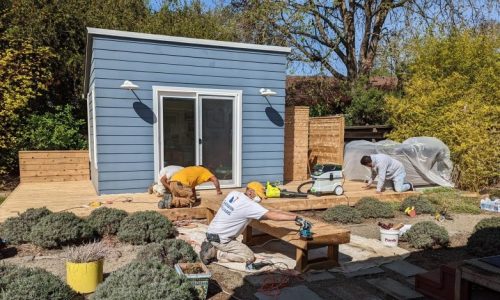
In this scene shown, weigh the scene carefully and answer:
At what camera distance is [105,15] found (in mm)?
13398

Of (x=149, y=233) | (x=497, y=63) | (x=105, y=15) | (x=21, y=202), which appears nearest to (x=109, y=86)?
(x=21, y=202)

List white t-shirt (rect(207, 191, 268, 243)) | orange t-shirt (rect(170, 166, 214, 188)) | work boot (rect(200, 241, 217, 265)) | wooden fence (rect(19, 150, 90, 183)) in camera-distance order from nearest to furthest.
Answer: white t-shirt (rect(207, 191, 268, 243))
work boot (rect(200, 241, 217, 265))
orange t-shirt (rect(170, 166, 214, 188))
wooden fence (rect(19, 150, 90, 183))

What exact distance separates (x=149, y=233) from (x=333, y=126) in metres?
6.51

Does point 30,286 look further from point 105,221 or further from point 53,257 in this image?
point 105,221

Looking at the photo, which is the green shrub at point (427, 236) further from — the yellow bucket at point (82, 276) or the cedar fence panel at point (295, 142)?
the cedar fence panel at point (295, 142)

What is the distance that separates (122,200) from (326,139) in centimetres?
585

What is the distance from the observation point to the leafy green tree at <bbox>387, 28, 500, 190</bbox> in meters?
9.12

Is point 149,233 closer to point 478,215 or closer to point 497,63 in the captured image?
point 478,215

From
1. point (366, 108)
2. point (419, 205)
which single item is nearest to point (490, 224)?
point (419, 205)

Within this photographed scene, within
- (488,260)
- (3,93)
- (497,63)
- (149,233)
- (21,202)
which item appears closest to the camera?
(488,260)

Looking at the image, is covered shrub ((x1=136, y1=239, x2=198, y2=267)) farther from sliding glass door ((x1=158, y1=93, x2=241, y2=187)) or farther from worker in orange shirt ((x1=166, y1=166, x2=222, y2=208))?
sliding glass door ((x1=158, y1=93, x2=241, y2=187))

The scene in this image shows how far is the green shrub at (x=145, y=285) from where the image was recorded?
2807 millimetres

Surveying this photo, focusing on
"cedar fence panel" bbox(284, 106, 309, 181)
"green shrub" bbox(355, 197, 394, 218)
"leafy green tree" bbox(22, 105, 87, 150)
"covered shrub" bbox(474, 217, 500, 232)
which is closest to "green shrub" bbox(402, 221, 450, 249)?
"covered shrub" bbox(474, 217, 500, 232)

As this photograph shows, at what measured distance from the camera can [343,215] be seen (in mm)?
6781
